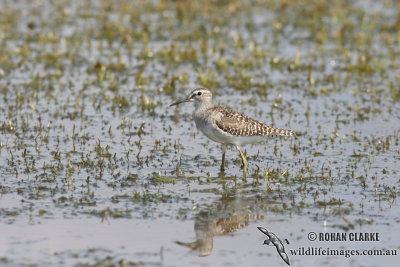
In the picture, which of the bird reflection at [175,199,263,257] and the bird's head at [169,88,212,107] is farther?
the bird's head at [169,88,212,107]

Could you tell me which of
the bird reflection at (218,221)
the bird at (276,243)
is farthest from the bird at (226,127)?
the bird at (276,243)

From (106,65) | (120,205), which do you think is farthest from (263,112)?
(120,205)

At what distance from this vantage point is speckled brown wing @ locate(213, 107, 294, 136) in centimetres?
1413

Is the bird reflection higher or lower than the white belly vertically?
lower

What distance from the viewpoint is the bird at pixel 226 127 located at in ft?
46.4

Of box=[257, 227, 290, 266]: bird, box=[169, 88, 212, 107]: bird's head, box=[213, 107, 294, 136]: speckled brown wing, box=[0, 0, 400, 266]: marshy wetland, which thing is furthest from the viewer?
box=[169, 88, 212, 107]: bird's head

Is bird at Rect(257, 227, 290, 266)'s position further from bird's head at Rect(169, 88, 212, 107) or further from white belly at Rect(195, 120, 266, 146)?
bird's head at Rect(169, 88, 212, 107)

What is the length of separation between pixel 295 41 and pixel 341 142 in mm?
9627

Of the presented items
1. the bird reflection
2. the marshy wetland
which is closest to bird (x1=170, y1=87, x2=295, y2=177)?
the marshy wetland

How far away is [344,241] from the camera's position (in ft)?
35.0

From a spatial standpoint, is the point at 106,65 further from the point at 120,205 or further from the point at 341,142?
the point at 120,205

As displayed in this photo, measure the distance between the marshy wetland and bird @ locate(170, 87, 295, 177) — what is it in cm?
56

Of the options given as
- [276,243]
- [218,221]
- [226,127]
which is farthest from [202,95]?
[276,243]

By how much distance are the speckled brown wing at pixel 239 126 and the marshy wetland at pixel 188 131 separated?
2.24 feet
